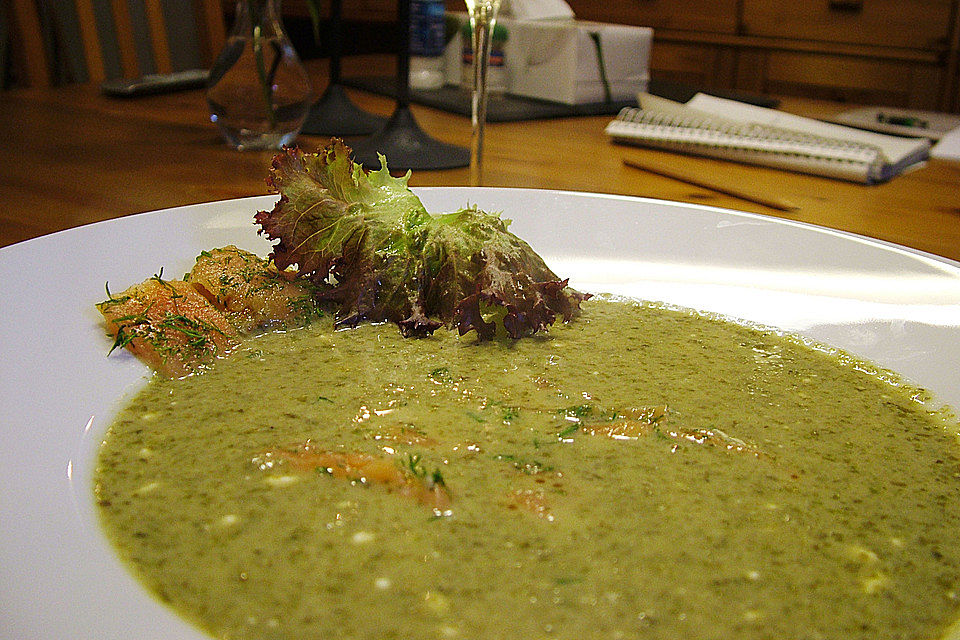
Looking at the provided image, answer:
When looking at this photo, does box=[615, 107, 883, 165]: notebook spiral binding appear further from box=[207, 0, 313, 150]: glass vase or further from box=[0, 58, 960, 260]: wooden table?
box=[207, 0, 313, 150]: glass vase

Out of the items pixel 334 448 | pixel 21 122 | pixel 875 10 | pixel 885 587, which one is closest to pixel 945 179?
pixel 885 587

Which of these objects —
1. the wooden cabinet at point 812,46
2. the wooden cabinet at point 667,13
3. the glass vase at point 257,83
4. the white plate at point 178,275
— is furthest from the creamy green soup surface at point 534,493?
the wooden cabinet at point 667,13

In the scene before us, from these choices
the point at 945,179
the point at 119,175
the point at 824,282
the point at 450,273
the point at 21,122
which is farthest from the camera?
the point at 21,122

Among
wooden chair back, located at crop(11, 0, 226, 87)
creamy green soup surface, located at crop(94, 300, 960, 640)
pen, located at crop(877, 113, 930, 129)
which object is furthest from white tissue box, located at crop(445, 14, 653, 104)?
creamy green soup surface, located at crop(94, 300, 960, 640)

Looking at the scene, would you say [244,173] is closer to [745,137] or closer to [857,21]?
[745,137]

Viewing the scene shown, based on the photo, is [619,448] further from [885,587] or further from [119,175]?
[119,175]

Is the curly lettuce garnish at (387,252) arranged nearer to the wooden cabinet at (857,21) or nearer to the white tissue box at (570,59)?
the white tissue box at (570,59)
